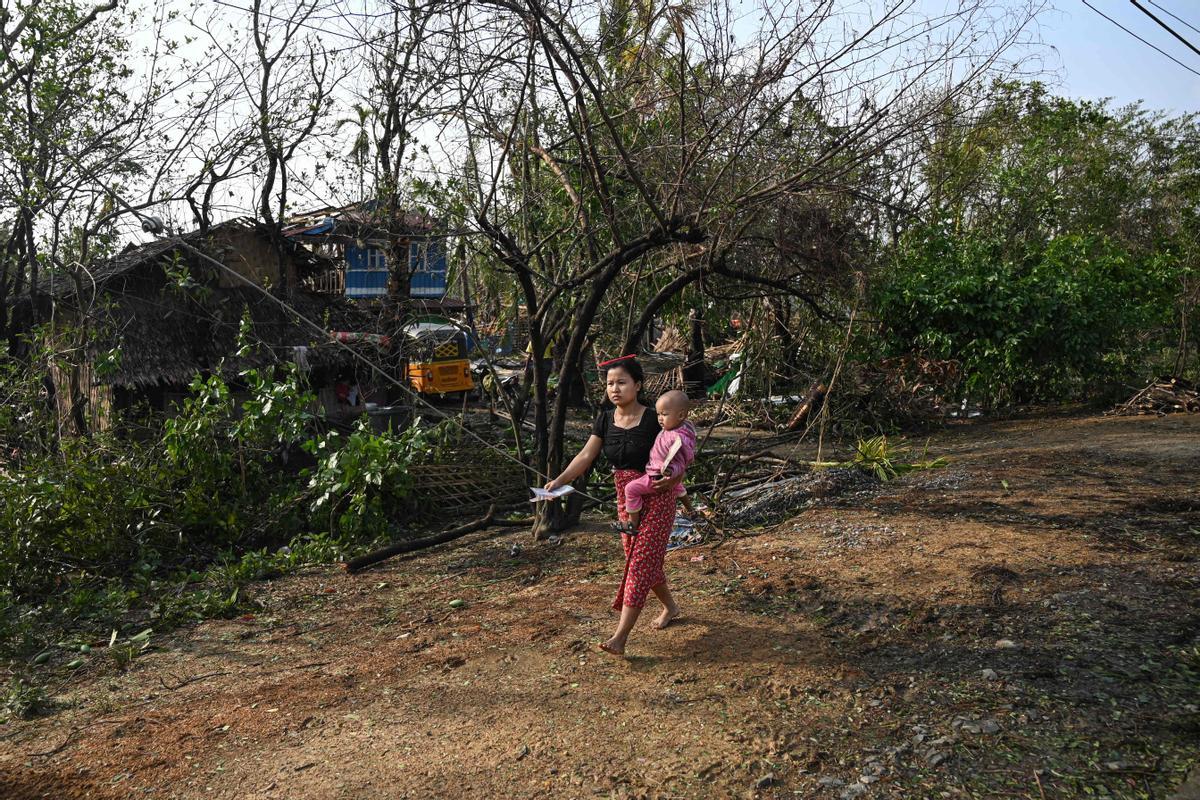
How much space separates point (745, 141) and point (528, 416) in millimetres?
8805

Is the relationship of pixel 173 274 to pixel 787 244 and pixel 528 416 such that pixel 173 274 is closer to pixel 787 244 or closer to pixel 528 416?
pixel 787 244

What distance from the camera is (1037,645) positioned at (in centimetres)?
392

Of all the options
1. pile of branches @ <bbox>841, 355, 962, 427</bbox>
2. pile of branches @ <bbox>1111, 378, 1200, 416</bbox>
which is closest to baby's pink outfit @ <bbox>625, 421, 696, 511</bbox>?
pile of branches @ <bbox>841, 355, 962, 427</bbox>

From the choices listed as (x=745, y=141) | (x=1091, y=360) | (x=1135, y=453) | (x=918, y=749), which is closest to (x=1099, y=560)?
(x=918, y=749)

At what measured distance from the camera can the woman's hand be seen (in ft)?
13.4

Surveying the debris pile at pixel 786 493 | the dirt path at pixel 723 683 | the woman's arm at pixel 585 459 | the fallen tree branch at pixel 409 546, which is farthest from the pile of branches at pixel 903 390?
the woman's arm at pixel 585 459

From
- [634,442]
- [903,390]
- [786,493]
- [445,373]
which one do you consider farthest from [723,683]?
[445,373]

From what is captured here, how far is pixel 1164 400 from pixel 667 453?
11491 mm

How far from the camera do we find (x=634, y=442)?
4312 millimetres

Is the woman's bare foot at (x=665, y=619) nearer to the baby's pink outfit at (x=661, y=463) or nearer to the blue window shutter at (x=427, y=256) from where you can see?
the baby's pink outfit at (x=661, y=463)

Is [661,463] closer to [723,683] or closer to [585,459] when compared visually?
[585,459]

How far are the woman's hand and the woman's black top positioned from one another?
0.22 metres

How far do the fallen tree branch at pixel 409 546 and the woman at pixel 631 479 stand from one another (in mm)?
2753

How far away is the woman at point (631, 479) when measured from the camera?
4.15 meters
